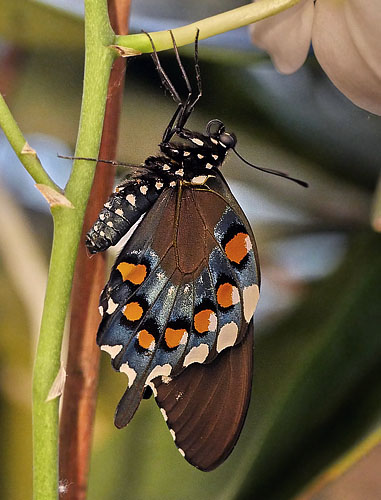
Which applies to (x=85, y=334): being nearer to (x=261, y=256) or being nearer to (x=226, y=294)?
(x=226, y=294)

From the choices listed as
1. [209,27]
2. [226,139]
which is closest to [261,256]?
[226,139]

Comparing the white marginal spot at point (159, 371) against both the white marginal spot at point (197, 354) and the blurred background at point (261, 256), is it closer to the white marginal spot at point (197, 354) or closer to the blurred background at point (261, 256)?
the white marginal spot at point (197, 354)

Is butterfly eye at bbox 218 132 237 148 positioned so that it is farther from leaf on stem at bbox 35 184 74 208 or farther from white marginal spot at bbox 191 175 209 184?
leaf on stem at bbox 35 184 74 208

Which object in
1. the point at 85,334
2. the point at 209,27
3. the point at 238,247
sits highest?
the point at 209,27

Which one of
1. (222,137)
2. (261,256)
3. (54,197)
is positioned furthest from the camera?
(261,256)

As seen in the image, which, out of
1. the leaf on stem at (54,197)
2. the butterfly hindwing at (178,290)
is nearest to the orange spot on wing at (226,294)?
the butterfly hindwing at (178,290)

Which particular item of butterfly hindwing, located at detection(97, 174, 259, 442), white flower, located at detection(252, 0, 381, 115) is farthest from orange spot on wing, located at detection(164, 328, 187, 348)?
white flower, located at detection(252, 0, 381, 115)

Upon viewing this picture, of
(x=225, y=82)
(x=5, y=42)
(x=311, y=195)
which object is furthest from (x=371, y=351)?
(x=5, y=42)
